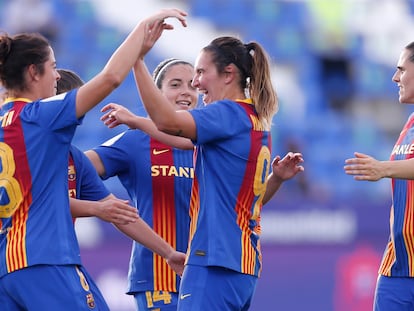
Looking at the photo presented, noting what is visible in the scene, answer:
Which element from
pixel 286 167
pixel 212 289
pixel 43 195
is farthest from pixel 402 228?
pixel 43 195

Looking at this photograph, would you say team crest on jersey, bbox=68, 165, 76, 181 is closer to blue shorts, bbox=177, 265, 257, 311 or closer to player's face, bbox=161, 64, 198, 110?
blue shorts, bbox=177, 265, 257, 311

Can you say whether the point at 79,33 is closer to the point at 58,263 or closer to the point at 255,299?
the point at 255,299

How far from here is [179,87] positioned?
6.04 metres

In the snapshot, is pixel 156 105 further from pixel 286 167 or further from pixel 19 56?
pixel 286 167

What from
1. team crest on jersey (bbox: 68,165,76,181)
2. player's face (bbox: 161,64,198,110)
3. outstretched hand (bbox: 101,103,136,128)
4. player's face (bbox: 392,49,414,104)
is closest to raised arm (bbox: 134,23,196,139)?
outstretched hand (bbox: 101,103,136,128)

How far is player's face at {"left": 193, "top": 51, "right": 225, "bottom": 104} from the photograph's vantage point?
520cm

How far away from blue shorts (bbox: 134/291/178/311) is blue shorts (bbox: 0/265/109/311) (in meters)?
1.20

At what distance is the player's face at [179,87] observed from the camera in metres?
6.04

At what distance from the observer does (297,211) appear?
990 cm

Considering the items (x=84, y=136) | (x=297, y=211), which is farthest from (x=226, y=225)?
(x=84, y=136)

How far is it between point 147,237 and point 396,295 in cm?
156

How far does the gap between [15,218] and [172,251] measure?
110 cm

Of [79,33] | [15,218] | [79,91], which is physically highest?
[79,33]

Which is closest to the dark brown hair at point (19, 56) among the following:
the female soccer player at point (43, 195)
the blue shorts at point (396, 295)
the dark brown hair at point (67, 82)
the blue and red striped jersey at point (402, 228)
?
the female soccer player at point (43, 195)
